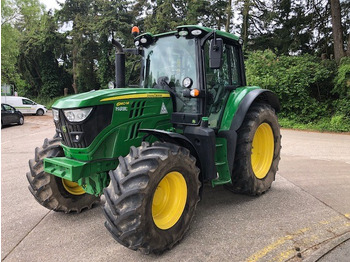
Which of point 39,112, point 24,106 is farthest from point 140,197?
point 39,112

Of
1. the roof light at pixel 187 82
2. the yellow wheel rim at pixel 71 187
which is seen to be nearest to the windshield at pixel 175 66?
the roof light at pixel 187 82

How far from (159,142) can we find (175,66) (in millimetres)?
1217

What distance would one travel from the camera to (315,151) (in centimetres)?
794

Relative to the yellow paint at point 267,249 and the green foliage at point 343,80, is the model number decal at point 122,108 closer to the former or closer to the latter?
the yellow paint at point 267,249

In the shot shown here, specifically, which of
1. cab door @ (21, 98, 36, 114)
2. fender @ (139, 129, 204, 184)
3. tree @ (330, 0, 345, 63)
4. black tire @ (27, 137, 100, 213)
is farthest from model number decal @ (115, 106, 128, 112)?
cab door @ (21, 98, 36, 114)

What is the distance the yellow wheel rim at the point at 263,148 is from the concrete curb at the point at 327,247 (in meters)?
1.58

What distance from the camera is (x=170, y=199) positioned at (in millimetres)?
3002

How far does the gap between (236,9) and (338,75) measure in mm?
10937

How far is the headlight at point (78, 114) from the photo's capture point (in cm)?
283

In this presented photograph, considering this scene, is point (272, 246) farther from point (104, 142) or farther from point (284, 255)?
point (104, 142)

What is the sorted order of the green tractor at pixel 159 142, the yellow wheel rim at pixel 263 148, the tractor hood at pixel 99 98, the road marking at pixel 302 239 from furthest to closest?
1. the yellow wheel rim at pixel 263 148
2. the tractor hood at pixel 99 98
3. the road marking at pixel 302 239
4. the green tractor at pixel 159 142

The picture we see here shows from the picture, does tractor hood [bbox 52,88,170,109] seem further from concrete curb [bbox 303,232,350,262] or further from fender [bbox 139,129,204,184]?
concrete curb [bbox 303,232,350,262]

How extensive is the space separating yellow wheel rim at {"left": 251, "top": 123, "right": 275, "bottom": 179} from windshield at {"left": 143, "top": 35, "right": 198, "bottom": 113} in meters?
1.53

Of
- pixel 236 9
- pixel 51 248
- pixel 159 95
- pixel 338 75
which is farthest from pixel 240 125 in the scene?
pixel 236 9
